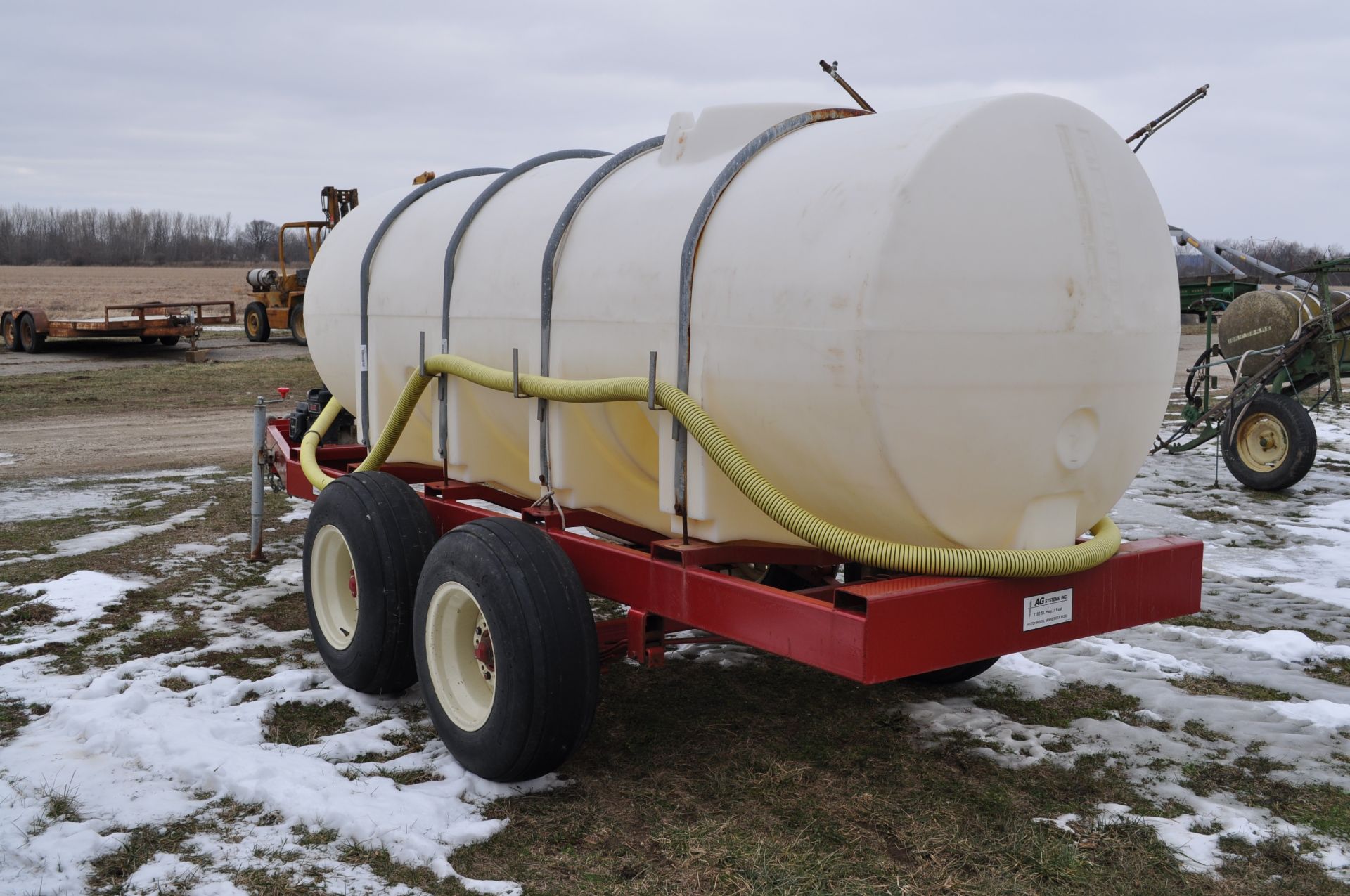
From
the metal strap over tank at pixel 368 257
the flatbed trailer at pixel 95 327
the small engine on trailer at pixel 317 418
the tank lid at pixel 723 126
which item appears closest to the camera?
the tank lid at pixel 723 126

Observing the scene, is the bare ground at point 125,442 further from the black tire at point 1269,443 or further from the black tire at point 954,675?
the black tire at point 1269,443

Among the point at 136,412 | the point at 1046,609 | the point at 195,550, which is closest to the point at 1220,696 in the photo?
the point at 1046,609

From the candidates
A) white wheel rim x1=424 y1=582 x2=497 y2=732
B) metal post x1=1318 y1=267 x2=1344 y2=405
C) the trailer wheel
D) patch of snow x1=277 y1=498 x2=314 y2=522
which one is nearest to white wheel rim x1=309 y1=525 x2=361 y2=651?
white wheel rim x1=424 y1=582 x2=497 y2=732

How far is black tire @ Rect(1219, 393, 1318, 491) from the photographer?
1066 centimetres

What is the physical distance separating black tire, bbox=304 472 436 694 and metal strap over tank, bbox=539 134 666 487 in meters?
0.69

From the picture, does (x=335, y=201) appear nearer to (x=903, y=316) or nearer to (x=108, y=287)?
(x=903, y=316)

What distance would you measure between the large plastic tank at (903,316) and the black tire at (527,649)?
51 centimetres

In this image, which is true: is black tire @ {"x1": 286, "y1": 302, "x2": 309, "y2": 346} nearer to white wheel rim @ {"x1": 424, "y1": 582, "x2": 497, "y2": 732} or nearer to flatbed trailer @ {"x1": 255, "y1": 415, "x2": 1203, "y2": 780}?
flatbed trailer @ {"x1": 255, "y1": 415, "x2": 1203, "y2": 780}

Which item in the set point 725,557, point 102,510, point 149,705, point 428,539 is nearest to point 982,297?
point 725,557

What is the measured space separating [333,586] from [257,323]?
23138 mm

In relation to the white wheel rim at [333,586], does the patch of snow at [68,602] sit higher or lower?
lower

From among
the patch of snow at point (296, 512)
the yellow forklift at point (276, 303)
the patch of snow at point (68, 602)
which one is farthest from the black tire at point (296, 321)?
the patch of snow at point (68, 602)

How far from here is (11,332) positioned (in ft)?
78.9

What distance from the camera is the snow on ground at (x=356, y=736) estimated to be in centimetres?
381
